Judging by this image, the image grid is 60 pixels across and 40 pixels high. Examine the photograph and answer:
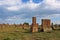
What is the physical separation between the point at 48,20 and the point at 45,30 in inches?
107

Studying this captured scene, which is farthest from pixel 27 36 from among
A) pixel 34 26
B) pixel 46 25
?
pixel 34 26

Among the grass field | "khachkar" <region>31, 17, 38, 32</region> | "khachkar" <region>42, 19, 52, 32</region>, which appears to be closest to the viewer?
the grass field

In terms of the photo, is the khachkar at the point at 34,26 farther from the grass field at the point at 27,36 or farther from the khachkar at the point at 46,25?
the grass field at the point at 27,36

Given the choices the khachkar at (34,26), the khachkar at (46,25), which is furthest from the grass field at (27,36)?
the khachkar at (34,26)

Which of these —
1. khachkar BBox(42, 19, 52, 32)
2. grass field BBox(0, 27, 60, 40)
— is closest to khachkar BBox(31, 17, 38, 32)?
khachkar BBox(42, 19, 52, 32)

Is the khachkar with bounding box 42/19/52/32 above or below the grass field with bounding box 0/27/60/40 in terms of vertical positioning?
above

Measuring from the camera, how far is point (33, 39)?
24672 mm

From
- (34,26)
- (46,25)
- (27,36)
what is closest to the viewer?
(27,36)

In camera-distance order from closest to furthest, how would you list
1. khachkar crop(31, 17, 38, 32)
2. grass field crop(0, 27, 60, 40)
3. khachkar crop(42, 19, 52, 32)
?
1. grass field crop(0, 27, 60, 40)
2. khachkar crop(42, 19, 52, 32)
3. khachkar crop(31, 17, 38, 32)

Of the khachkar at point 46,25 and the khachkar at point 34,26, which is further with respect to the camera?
the khachkar at point 34,26

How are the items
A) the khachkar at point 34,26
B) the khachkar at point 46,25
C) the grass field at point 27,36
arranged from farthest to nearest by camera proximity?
the khachkar at point 34,26 < the khachkar at point 46,25 < the grass field at point 27,36

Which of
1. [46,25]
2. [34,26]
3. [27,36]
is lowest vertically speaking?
[27,36]

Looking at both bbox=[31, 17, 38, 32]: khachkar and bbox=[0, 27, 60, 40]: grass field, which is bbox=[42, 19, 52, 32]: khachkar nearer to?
bbox=[31, 17, 38, 32]: khachkar

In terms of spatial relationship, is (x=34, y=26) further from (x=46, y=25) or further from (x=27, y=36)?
(x=27, y=36)
